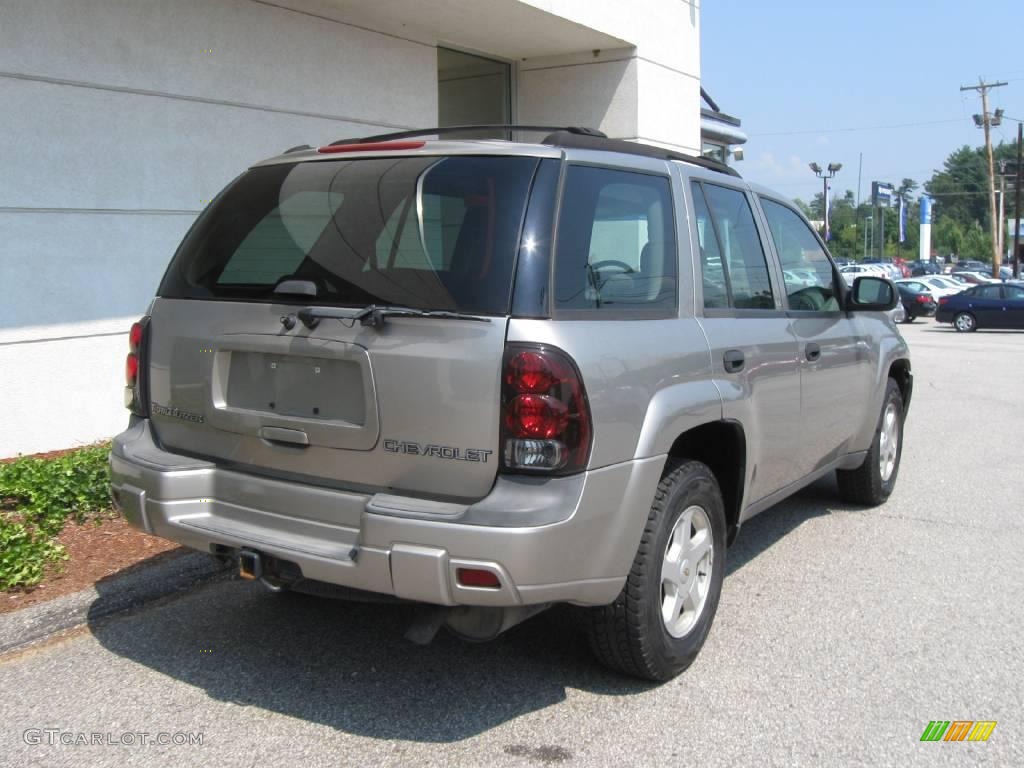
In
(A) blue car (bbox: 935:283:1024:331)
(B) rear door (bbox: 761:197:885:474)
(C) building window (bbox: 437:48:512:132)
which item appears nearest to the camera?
(B) rear door (bbox: 761:197:885:474)

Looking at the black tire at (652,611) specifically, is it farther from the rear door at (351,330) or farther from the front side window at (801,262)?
the front side window at (801,262)

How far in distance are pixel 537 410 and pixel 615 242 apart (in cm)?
89

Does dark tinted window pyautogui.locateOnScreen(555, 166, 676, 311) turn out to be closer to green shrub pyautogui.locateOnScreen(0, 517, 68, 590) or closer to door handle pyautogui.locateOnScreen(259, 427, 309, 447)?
door handle pyautogui.locateOnScreen(259, 427, 309, 447)

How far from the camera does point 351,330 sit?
3305 mm

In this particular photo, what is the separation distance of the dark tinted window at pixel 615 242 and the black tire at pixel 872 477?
2839 millimetres

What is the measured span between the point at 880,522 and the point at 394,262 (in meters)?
4.19

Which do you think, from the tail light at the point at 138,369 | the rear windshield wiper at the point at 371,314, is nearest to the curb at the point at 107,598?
the tail light at the point at 138,369

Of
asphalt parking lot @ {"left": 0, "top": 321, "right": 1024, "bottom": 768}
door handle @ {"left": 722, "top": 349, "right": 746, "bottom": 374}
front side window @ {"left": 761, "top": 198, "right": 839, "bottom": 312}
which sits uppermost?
front side window @ {"left": 761, "top": 198, "right": 839, "bottom": 312}

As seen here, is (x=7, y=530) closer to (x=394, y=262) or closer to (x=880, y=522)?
(x=394, y=262)

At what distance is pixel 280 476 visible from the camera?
11.5 feet

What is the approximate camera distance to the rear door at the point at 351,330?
125 inches

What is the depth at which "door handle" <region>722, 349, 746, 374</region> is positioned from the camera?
404cm

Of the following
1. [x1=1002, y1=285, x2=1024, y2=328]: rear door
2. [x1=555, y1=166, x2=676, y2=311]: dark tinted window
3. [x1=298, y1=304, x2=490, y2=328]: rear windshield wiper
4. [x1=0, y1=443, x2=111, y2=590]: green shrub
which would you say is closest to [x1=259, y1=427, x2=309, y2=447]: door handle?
[x1=298, y1=304, x2=490, y2=328]: rear windshield wiper

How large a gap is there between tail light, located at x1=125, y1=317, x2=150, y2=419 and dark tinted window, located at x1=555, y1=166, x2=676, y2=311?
1726 mm
